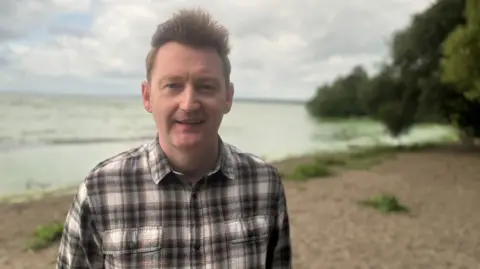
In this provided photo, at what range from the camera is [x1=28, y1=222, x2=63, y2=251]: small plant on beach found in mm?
6504

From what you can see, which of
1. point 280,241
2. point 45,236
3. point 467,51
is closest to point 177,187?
point 280,241

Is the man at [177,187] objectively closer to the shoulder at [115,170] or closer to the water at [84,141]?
the shoulder at [115,170]

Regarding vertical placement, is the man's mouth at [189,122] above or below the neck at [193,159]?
above

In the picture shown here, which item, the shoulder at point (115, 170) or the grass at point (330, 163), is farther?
the grass at point (330, 163)

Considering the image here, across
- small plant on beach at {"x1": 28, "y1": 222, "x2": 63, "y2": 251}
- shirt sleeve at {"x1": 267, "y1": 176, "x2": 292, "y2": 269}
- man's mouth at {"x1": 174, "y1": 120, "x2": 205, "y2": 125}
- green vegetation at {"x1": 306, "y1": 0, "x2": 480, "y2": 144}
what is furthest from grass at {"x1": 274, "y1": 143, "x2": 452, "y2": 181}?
man's mouth at {"x1": 174, "y1": 120, "x2": 205, "y2": 125}

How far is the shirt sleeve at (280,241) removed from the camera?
67.9 inches

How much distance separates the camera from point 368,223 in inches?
282

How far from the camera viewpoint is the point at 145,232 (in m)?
1.52

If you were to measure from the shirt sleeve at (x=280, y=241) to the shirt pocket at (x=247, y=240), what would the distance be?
0.30 ft

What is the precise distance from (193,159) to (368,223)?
6008 mm

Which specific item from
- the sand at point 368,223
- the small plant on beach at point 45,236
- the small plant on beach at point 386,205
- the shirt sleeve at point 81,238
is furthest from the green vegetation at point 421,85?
the shirt sleeve at point 81,238

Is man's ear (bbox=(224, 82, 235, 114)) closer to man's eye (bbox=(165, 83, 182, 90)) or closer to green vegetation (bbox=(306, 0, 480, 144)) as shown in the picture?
man's eye (bbox=(165, 83, 182, 90))

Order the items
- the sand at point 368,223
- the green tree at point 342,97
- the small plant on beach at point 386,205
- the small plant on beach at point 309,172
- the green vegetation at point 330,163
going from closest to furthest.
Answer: the sand at point 368,223
the small plant on beach at point 386,205
the small plant on beach at point 309,172
the green vegetation at point 330,163
the green tree at point 342,97

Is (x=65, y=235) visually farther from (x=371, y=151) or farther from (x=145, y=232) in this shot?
(x=371, y=151)
